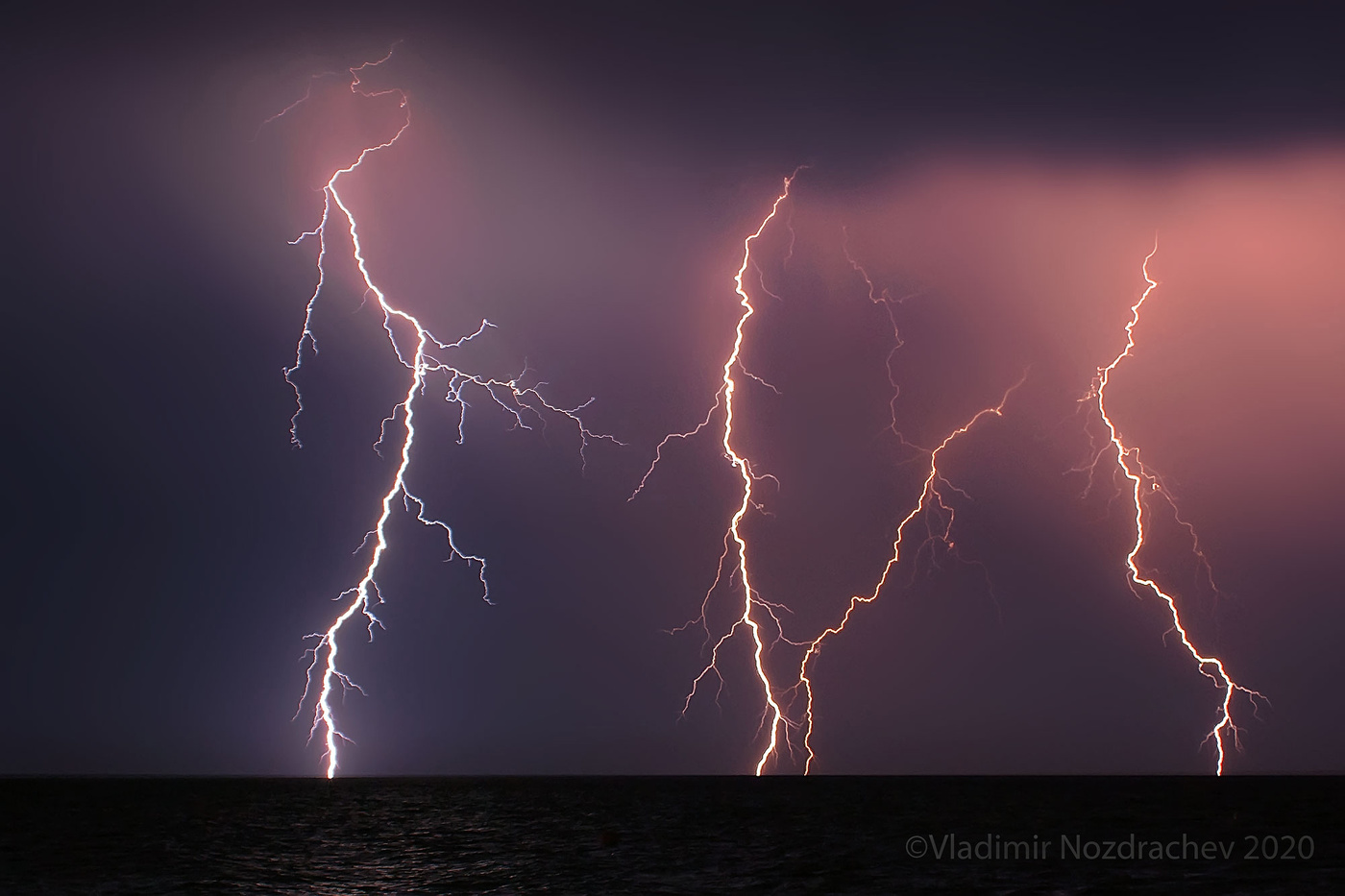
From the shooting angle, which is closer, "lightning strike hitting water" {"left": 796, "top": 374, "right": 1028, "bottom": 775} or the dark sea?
the dark sea

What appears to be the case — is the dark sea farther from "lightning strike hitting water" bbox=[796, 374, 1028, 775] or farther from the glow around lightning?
"lightning strike hitting water" bbox=[796, 374, 1028, 775]

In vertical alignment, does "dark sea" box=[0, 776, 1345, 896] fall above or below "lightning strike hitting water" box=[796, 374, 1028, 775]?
below

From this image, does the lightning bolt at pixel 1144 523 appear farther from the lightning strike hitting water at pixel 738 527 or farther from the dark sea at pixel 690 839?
the lightning strike hitting water at pixel 738 527

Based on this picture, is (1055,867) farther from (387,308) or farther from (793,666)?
(387,308)

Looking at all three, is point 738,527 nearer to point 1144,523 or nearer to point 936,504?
point 936,504

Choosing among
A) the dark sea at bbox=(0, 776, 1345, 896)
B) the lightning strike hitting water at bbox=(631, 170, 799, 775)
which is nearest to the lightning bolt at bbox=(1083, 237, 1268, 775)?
the dark sea at bbox=(0, 776, 1345, 896)

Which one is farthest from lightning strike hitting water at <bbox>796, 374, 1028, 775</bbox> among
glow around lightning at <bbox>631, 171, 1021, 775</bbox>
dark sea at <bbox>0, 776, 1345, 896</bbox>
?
dark sea at <bbox>0, 776, 1345, 896</bbox>

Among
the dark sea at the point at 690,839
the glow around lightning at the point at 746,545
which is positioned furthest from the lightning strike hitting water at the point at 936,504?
the dark sea at the point at 690,839
